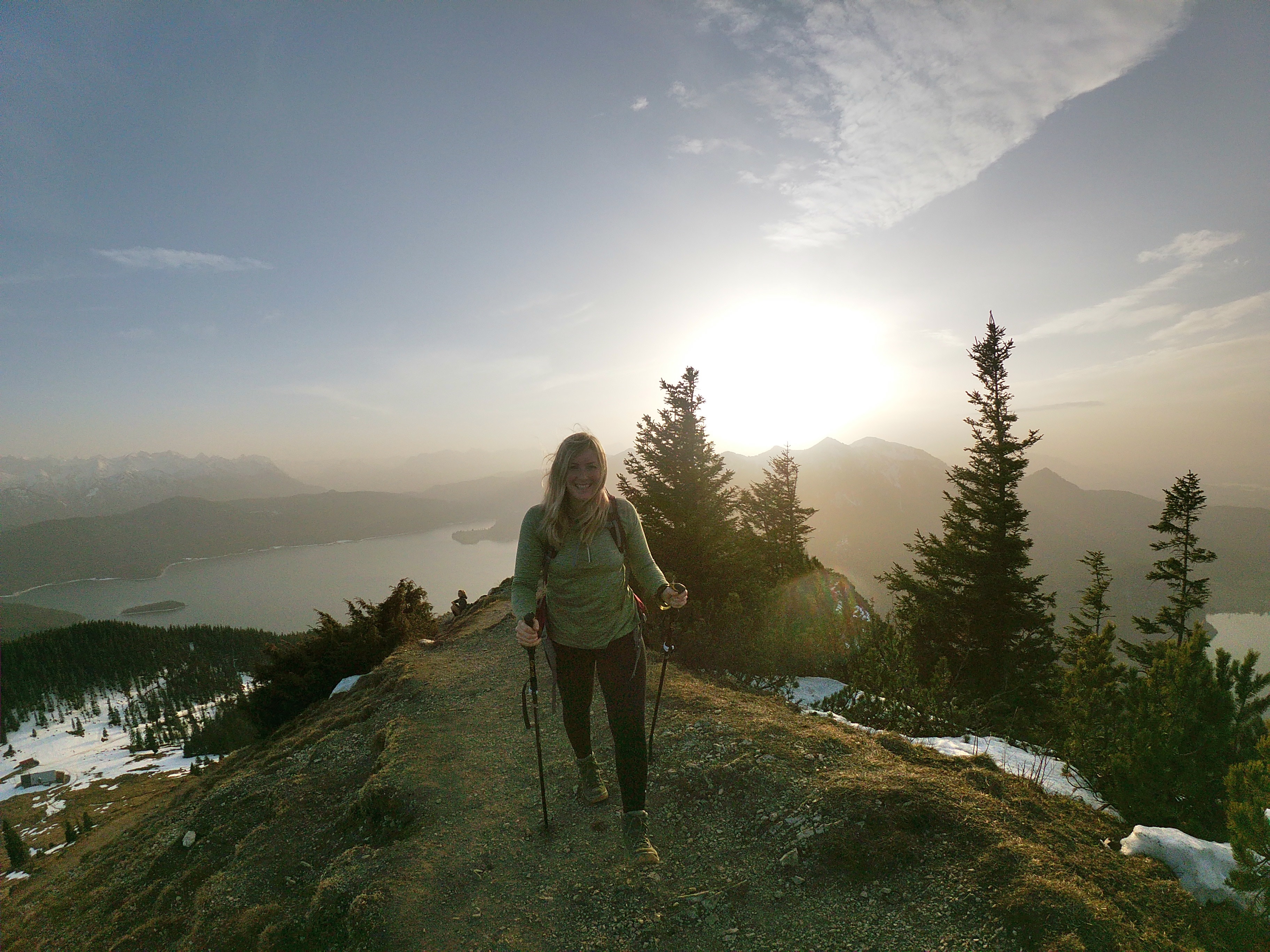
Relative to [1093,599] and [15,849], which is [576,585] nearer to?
[1093,599]

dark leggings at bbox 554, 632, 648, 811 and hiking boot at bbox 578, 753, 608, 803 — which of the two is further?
hiking boot at bbox 578, 753, 608, 803

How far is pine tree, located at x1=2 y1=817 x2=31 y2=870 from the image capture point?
4762cm

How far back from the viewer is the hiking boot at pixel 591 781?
4.56 metres

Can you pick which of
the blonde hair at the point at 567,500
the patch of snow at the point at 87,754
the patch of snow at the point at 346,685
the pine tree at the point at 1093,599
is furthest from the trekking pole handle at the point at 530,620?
the patch of snow at the point at 87,754

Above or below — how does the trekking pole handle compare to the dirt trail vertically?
above

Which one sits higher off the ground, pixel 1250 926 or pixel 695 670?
pixel 1250 926

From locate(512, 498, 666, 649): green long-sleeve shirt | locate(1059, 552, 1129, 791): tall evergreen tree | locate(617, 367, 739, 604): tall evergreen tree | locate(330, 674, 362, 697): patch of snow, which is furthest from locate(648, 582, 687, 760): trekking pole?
locate(330, 674, 362, 697): patch of snow

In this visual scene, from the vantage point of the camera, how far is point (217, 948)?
13.4ft

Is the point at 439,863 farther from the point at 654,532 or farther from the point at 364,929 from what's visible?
the point at 654,532

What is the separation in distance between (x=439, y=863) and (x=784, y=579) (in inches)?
572

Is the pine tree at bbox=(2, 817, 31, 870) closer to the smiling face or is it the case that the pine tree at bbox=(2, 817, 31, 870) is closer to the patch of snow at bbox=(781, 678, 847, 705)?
the patch of snow at bbox=(781, 678, 847, 705)

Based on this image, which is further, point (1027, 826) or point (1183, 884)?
point (1027, 826)

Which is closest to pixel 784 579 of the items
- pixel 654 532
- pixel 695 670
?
pixel 654 532

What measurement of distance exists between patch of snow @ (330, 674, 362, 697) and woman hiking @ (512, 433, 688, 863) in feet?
37.6
